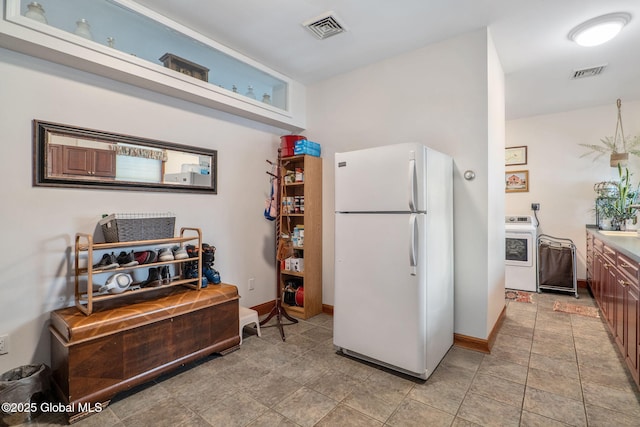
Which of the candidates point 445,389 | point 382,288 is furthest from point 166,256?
point 445,389

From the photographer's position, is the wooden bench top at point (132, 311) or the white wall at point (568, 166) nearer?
the wooden bench top at point (132, 311)

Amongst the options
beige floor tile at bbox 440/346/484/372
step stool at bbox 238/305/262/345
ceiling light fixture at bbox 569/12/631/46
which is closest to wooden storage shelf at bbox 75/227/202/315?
step stool at bbox 238/305/262/345

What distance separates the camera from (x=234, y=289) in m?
2.67

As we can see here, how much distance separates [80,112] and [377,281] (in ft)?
8.48

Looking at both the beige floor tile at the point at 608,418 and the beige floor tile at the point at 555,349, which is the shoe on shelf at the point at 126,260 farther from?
the beige floor tile at the point at 555,349

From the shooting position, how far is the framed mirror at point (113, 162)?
2.06m

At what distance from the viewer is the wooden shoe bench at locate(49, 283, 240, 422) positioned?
179 centimetres

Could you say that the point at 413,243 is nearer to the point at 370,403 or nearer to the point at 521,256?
the point at 370,403

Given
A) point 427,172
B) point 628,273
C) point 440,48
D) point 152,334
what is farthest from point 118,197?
point 628,273

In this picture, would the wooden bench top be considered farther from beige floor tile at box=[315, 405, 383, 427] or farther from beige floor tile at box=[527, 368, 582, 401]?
beige floor tile at box=[527, 368, 582, 401]

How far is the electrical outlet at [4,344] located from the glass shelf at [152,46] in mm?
1877

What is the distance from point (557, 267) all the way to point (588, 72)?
2609 millimetres

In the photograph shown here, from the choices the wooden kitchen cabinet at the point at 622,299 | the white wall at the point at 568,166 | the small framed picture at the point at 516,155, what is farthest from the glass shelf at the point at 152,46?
the white wall at the point at 568,166

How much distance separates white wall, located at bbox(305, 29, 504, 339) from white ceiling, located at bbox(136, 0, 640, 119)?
0.18 metres
